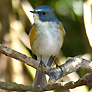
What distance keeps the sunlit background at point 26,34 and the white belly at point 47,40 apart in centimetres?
92

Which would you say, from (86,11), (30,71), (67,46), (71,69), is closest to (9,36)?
(30,71)

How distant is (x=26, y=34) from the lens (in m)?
4.41

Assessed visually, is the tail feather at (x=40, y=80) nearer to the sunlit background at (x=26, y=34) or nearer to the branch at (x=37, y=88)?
the sunlit background at (x=26, y=34)

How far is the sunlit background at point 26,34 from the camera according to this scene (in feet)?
13.4

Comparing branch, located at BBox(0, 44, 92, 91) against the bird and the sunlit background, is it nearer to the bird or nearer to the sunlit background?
the bird

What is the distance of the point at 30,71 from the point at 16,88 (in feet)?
6.66

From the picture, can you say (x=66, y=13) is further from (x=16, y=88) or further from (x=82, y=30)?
(x=16, y=88)

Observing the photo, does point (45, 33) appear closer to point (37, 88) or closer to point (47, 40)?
point (47, 40)

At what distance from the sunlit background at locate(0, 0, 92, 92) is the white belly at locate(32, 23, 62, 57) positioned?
921mm

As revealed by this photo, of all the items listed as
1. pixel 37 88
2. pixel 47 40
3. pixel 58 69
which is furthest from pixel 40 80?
pixel 37 88

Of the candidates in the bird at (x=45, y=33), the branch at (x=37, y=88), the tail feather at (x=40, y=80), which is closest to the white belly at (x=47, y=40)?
the bird at (x=45, y=33)

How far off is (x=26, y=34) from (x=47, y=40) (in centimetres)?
141

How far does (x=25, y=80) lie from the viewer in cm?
412

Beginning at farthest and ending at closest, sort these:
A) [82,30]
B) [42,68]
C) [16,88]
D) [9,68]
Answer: [82,30]
[9,68]
[42,68]
[16,88]
